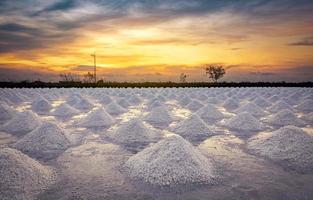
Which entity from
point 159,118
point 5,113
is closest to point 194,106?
point 159,118

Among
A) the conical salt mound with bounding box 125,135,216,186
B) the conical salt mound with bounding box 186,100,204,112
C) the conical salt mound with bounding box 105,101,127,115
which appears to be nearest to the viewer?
the conical salt mound with bounding box 125,135,216,186

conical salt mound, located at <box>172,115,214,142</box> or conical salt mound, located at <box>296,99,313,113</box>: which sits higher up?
conical salt mound, located at <box>296,99,313,113</box>

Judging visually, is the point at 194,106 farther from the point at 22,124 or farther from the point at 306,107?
the point at 22,124

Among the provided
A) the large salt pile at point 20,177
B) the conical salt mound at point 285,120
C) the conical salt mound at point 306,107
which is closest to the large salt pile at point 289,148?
the conical salt mound at point 285,120

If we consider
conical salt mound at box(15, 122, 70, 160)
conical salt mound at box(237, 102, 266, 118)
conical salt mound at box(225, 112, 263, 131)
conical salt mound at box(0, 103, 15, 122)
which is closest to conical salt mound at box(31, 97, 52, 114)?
conical salt mound at box(0, 103, 15, 122)

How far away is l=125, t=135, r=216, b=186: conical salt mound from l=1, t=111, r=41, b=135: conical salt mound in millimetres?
3259

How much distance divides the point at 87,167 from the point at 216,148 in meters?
2.06

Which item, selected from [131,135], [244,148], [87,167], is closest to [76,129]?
[131,135]

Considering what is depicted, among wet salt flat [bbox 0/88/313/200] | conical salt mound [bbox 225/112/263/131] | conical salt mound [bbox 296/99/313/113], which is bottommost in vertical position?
wet salt flat [bbox 0/88/313/200]

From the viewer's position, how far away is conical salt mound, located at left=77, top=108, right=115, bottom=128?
7.08 metres

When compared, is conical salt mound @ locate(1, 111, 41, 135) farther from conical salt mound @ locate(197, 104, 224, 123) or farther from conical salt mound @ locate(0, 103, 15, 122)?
conical salt mound @ locate(197, 104, 224, 123)

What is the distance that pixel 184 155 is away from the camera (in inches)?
145

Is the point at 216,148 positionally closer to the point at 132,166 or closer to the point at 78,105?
the point at 132,166

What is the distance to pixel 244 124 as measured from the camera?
6805 millimetres
